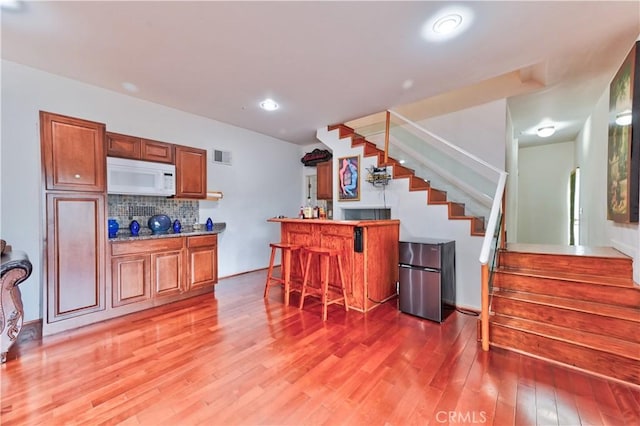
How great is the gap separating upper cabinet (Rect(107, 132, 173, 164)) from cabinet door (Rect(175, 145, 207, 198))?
147mm

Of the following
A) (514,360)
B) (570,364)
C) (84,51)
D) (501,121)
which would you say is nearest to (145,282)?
(84,51)

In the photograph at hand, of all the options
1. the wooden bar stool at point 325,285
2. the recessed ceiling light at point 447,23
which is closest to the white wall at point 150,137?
the wooden bar stool at point 325,285

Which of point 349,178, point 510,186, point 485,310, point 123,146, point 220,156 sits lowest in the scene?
point 485,310

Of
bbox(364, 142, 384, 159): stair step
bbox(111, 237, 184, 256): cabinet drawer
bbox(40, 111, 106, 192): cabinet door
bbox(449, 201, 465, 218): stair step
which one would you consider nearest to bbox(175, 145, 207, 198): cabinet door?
bbox(111, 237, 184, 256): cabinet drawer

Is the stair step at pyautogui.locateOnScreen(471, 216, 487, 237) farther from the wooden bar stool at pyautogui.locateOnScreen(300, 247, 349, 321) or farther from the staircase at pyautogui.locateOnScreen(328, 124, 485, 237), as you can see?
the wooden bar stool at pyautogui.locateOnScreen(300, 247, 349, 321)

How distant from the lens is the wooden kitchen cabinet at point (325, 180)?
5.55 m

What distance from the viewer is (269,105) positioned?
12.6 feet

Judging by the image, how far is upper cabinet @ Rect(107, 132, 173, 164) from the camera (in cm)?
326

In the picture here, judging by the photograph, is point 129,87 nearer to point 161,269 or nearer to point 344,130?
point 161,269

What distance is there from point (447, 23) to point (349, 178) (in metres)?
2.75

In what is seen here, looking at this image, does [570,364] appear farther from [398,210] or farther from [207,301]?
[207,301]

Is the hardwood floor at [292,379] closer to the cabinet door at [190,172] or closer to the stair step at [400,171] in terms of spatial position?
the cabinet door at [190,172]

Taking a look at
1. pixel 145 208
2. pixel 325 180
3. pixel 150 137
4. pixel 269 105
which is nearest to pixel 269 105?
pixel 269 105

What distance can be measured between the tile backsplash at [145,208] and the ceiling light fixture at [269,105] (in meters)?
1.92
